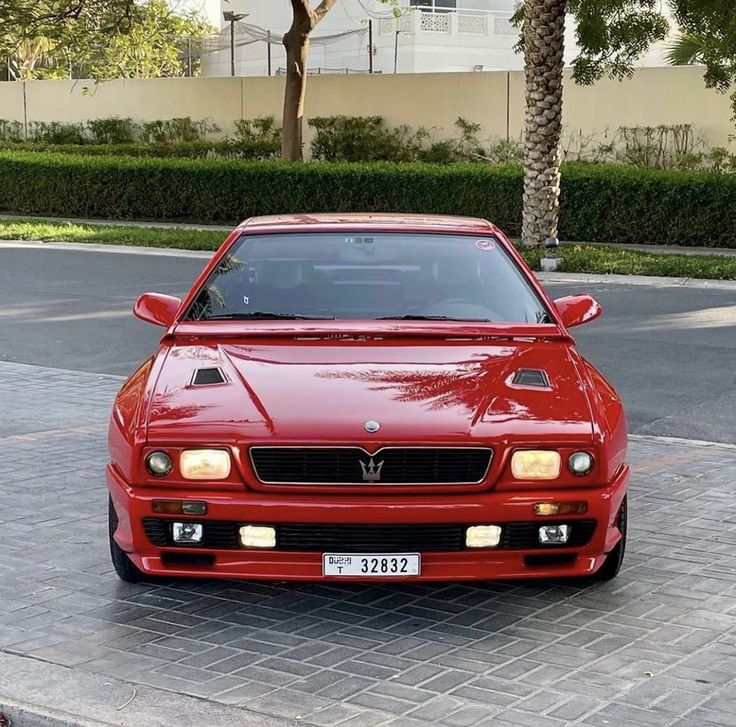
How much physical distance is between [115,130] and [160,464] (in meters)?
31.5

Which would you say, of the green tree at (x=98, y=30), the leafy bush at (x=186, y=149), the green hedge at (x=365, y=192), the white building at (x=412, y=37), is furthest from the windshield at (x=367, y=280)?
the white building at (x=412, y=37)

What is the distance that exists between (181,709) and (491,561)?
1.30 metres

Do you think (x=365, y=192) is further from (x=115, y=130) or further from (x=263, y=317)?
(x=263, y=317)

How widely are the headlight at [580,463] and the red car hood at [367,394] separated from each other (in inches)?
2.5

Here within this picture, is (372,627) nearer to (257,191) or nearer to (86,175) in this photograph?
(257,191)

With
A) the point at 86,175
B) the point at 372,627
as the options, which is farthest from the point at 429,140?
the point at 372,627

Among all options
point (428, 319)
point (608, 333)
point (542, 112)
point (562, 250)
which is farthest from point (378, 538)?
point (562, 250)

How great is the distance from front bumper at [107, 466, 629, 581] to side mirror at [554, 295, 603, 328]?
4.87 ft

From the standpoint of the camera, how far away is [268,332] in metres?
5.99

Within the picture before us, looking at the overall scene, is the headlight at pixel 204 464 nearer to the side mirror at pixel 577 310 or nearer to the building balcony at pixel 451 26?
the side mirror at pixel 577 310

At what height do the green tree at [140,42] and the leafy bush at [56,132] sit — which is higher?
the green tree at [140,42]

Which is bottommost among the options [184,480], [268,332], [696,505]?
[696,505]

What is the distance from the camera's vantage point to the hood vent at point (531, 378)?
545 centimetres

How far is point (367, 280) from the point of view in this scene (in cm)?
645
